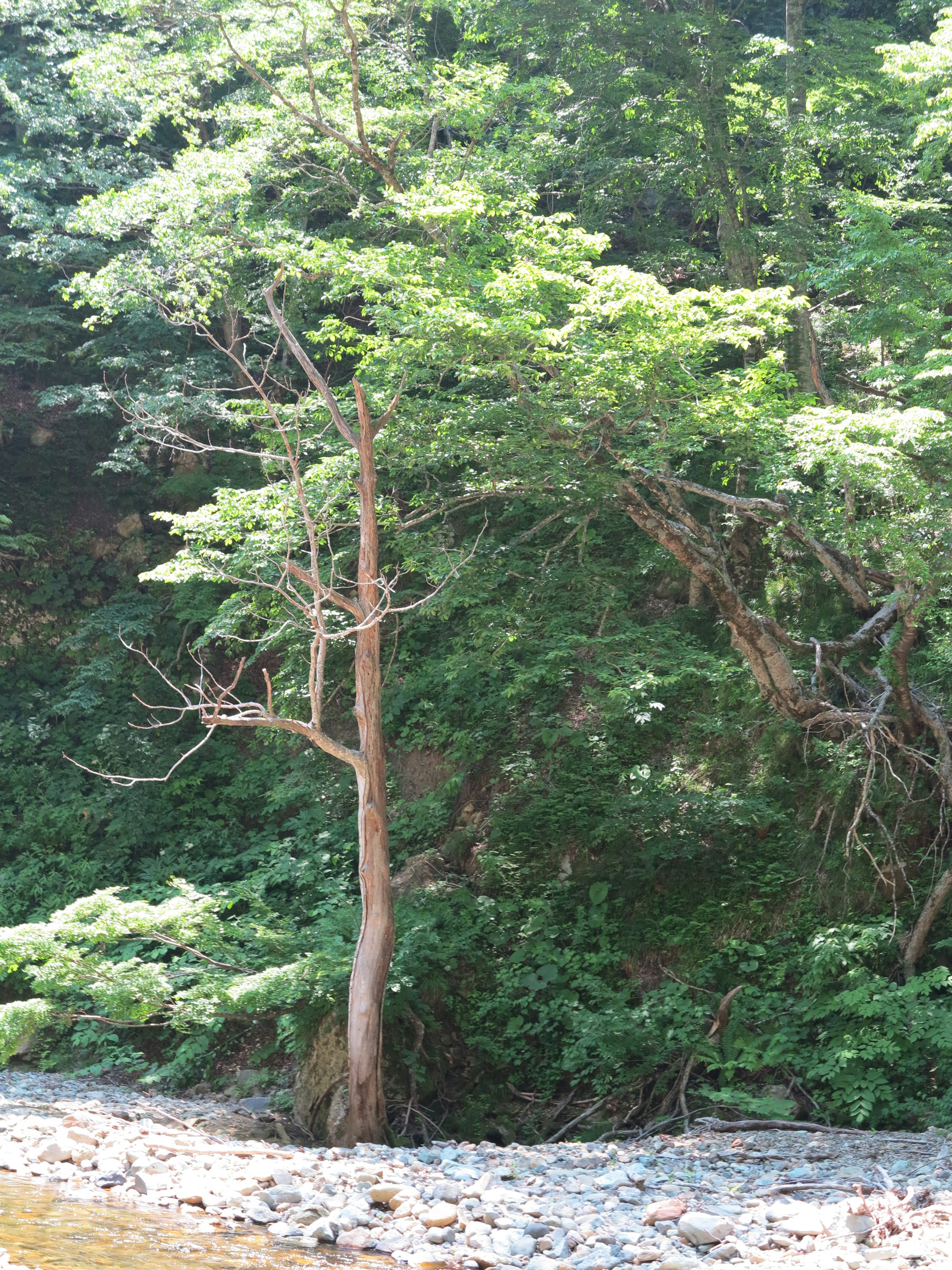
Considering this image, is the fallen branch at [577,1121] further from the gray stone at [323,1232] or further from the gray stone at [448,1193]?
the gray stone at [323,1232]

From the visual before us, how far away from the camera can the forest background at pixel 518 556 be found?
7.09m

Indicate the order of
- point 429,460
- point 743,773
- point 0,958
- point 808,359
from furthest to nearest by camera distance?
point 808,359, point 743,773, point 429,460, point 0,958

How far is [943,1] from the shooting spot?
11461 mm

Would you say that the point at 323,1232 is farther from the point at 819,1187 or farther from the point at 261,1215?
the point at 819,1187

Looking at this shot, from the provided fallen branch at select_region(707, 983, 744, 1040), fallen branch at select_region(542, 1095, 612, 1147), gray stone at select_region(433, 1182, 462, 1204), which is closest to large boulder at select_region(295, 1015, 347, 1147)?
fallen branch at select_region(542, 1095, 612, 1147)

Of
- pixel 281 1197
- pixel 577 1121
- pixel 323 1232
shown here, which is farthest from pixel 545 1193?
pixel 577 1121

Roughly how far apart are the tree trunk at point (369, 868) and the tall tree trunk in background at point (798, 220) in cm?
443

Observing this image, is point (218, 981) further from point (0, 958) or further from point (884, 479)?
point (884, 479)

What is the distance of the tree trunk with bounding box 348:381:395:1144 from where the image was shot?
6801 millimetres

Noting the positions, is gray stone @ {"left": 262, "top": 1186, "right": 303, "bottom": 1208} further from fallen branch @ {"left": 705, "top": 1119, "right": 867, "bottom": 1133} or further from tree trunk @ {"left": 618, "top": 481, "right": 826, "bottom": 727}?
tree trunk @ {"left": 618, "top": 481, "right": 826, "bottom": 727}

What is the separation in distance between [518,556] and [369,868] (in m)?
4.03

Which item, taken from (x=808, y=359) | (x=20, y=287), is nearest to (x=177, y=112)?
(x=20, y=287)

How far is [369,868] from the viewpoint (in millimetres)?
7047

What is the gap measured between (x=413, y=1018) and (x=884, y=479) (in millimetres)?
4990
